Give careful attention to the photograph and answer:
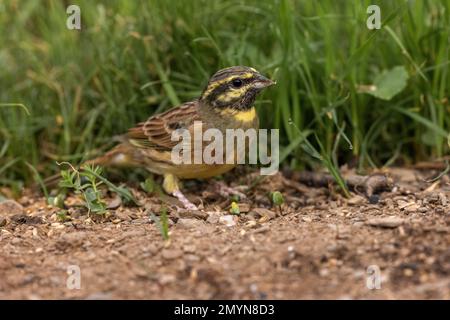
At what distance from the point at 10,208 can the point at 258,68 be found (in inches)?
89.2

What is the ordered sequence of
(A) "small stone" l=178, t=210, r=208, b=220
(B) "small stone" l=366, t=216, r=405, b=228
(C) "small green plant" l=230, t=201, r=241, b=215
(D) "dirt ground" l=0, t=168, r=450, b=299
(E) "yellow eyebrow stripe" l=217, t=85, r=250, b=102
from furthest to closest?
(E) "yellow eyebrow stripe" l=217, t=85, r=250, b=102
(C) "small green plant" l=230, t=201, r=241, b=215
(A) "small stone" l=178, t=210, r=208, b=220
(B) "small stone" l=366, t=216, r=405, b=228
(D) "dirt ground" l=0, t=168, r=450, b=299

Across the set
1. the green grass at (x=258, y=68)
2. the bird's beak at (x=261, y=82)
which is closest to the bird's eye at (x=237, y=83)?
the bird's beak at (x=261, y=82)

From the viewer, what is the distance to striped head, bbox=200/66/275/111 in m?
5.72

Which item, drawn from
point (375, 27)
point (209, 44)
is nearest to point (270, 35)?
point (209, 44)

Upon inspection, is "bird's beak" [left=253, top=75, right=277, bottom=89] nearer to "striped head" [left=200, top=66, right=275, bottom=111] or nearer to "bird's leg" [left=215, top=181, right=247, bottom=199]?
"striped head" [left=200, top=66, right=275, bottom=111]

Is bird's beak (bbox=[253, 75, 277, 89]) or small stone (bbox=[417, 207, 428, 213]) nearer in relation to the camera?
small stone (bbox=[417, 207, 428, 213])

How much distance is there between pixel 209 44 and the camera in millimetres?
6457

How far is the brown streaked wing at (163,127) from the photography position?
19.9 ft

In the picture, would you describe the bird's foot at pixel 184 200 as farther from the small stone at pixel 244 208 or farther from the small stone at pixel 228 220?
the small stone at pixel 228 220

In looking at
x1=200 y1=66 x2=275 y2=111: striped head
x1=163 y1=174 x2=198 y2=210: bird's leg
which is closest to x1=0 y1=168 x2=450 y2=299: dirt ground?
x1=163 y1=174 x2=198 y2=210: bird's leg

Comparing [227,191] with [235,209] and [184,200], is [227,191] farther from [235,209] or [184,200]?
[235,209]

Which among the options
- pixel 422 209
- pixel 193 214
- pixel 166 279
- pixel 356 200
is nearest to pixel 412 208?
pixel 422 209

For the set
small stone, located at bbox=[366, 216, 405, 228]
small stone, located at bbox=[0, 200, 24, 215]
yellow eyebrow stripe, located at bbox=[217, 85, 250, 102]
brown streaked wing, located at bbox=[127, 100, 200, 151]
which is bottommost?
small stone, located at bbox=[0, 200, 24, 215]

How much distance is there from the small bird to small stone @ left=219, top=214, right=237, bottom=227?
1.71 ft
